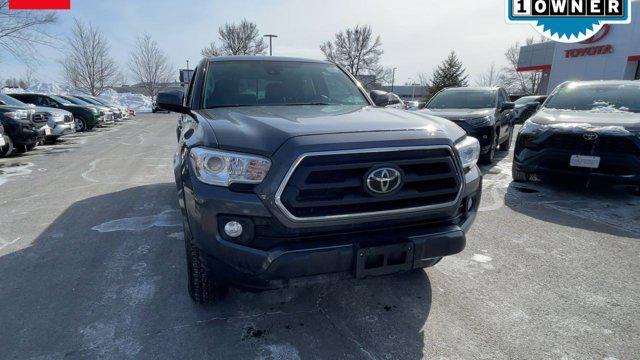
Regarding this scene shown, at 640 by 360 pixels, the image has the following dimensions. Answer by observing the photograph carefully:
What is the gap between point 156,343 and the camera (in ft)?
7.09

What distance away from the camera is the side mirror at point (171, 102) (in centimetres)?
295

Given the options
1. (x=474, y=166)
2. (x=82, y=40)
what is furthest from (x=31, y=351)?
(x=82, y=40)

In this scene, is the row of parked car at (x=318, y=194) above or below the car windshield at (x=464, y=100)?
below

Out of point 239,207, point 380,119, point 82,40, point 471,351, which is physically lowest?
point 471,351

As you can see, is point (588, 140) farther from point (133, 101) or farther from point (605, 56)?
point (133, 101)

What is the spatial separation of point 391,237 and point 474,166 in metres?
0.94

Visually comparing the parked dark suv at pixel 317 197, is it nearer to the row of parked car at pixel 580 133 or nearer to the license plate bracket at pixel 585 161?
the row of parked car at pixel 580 133

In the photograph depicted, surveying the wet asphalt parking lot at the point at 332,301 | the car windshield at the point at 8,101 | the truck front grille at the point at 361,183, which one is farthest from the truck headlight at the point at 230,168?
the car windshield at the point at 8,101

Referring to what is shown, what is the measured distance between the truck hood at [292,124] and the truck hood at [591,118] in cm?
347

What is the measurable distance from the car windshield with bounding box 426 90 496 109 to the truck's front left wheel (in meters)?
7.00

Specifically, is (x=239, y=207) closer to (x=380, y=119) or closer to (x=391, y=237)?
(x=391, y=237)

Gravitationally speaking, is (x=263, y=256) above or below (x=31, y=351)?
above

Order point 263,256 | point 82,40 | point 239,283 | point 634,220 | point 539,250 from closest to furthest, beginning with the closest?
1. point 263,256
2. point 239,283
3. point 539,250
4. point 634,220
5. point 82,40

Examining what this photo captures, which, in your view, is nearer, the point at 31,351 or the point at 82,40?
the point at 31,351
